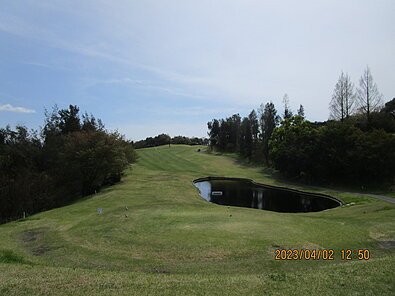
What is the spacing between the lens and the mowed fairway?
6.42 metres

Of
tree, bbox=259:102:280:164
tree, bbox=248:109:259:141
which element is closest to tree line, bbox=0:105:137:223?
tree, bbox=259:102:280:164

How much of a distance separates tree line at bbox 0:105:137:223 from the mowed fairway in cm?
1132

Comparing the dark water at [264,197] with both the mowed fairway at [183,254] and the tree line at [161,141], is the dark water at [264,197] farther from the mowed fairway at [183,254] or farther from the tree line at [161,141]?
the tree line at [161,141]

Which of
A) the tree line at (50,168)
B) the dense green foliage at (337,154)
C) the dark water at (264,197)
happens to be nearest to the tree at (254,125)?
the dense green foliage at (337,154)

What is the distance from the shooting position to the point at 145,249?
11156 mm

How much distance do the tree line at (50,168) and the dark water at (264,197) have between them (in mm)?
14502

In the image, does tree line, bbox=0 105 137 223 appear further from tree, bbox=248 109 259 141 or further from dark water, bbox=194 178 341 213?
tree, bbox=248 109 259 141

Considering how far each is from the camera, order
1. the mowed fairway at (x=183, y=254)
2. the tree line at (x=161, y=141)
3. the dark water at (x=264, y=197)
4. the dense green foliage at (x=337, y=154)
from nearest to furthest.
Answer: the mowed fairway at (x=183, y=254) → the dark water at (x=264, y=197) → the dense green foliage at (x=337, y=154) → the tree line at (x=161, y=141)

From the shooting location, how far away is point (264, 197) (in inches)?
1296

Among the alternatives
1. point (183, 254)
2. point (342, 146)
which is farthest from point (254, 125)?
point (183, 254)

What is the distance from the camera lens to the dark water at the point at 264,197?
89.3 feet

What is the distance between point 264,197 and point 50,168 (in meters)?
30.3

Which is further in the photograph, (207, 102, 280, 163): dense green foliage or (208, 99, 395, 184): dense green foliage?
(207, 102, 280, 163): dense green foliage

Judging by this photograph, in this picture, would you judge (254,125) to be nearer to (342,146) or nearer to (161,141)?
(342,146)
